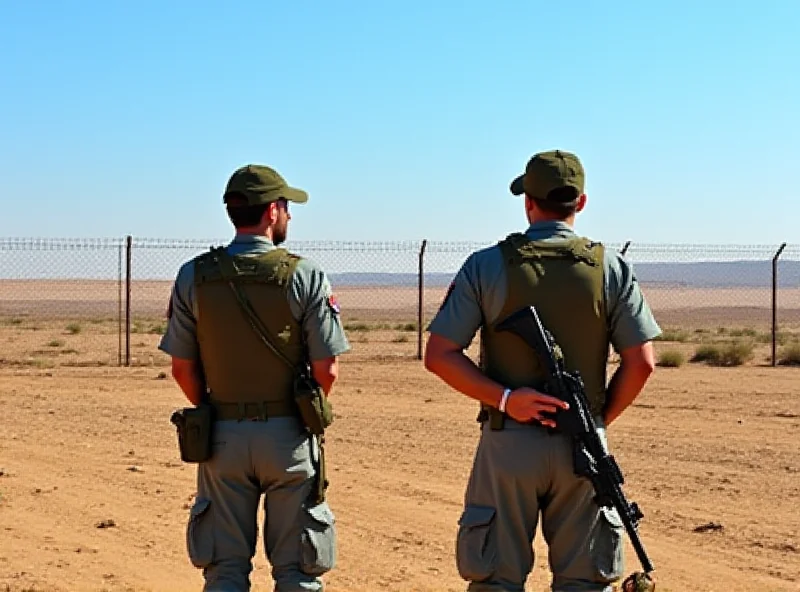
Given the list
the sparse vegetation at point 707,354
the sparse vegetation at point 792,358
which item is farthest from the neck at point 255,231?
the sparse vegetation at point 707,354

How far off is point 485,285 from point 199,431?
1.31m

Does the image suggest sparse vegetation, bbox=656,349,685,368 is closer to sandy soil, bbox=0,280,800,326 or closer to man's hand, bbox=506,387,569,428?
man's hand, bbox=506,387,569,428

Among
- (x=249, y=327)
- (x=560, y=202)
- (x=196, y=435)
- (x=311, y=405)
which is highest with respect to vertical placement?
(x=560, y=202)

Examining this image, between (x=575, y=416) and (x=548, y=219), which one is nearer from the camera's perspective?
(x=575, y=416)

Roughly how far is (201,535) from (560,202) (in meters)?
1.91

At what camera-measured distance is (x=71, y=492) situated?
9.21 meters

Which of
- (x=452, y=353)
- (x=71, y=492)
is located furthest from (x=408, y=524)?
(x=452, y=353)

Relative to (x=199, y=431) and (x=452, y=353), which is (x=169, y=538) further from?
(x=452, y=353)

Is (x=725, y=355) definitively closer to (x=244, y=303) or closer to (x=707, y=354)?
(x=707, y=354)

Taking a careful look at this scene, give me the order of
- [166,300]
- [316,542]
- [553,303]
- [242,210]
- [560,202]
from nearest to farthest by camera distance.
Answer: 1. [553,303]
2. [560,202]
3. [316,542]
4. [242,210]
5. [166,300]

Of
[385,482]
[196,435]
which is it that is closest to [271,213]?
[196,435]

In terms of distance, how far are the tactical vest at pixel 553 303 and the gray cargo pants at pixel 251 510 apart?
88 centimetres

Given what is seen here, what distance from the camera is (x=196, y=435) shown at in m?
5.05

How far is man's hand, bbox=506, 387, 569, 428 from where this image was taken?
4453 millimetres
